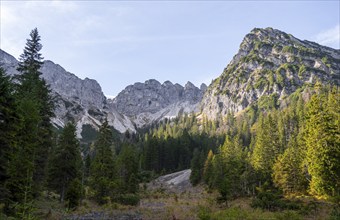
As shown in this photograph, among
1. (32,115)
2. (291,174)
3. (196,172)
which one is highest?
(32,115)

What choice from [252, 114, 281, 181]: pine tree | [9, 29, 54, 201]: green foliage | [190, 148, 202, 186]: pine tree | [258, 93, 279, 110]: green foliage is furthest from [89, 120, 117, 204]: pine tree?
[258, 93, 279, 110]: green foliage

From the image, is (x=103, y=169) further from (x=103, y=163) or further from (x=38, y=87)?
(x=38, y=87)

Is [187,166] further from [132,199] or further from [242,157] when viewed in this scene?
[132,199]

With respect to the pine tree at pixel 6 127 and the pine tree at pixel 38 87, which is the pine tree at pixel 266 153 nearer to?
the pine tree at pixel 38 87

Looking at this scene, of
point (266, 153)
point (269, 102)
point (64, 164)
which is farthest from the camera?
point (269, 102)

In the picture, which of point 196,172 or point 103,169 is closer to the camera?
point 103,169

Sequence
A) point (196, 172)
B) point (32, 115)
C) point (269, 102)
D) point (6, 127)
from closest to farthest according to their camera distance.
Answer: point (6, 127)
point (32, 115)
point (196, 172)
point (269, 102)

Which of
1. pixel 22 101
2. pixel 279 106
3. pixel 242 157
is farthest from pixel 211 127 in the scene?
pixel 22 101

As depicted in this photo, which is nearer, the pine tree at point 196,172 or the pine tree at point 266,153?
the pine tree at point 266,153

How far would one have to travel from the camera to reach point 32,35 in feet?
105

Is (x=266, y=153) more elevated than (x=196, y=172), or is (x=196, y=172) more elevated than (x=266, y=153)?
(x=266, y=153)

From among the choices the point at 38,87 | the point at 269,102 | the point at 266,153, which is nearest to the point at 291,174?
the point at 266,153

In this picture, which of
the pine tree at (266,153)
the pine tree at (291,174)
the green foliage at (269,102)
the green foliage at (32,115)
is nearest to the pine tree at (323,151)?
the pine tree at (291,174)

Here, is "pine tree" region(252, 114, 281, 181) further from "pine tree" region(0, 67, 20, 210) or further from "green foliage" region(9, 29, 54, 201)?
"pine tree" region(0, 67, 20, 210)
